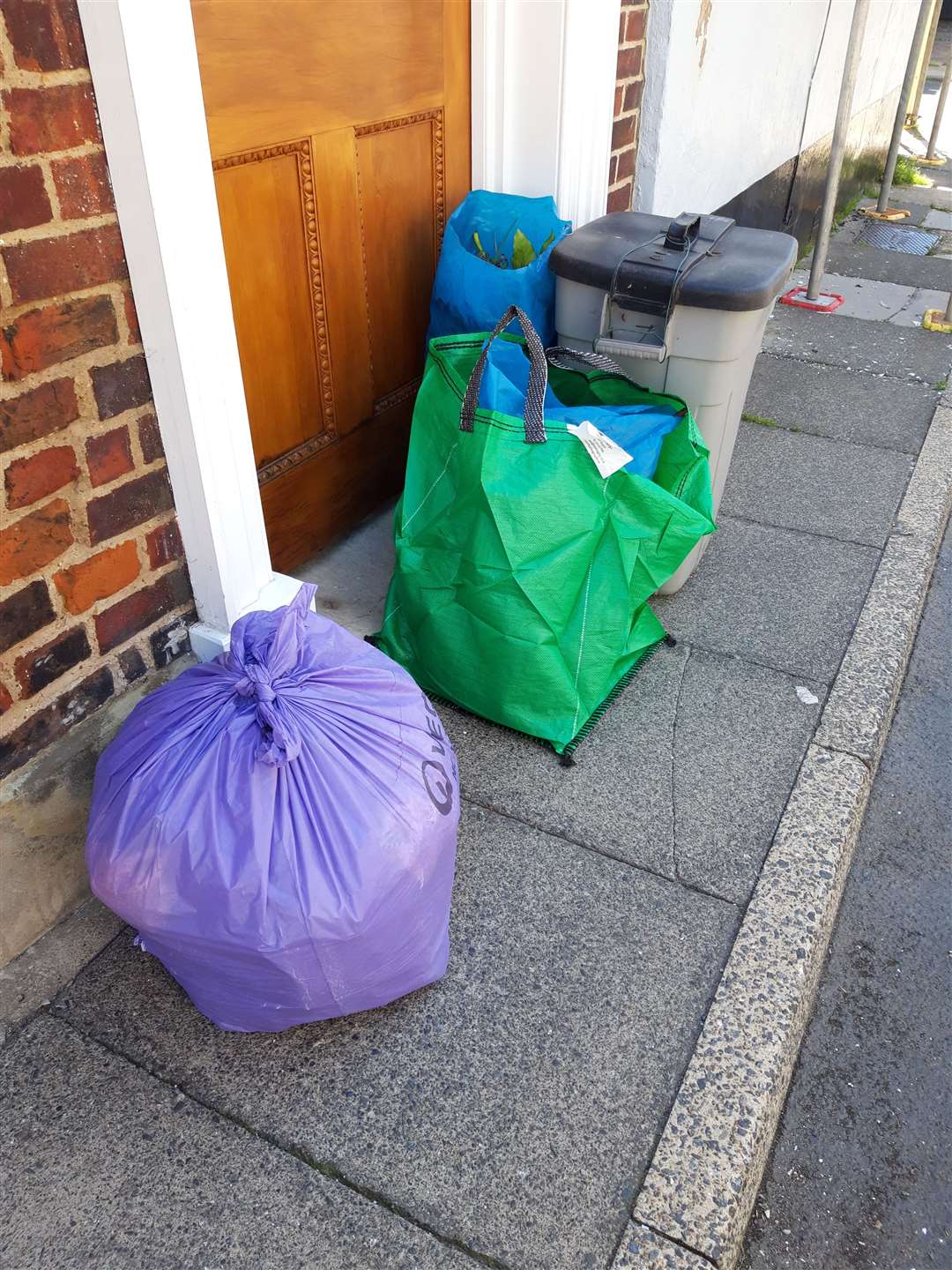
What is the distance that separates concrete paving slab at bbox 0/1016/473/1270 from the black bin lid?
2.00 meters

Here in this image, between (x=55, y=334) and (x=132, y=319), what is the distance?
0.16 metres

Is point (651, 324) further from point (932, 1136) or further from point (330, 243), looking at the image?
point (932, 1136)

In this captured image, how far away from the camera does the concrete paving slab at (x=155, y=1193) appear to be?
144cm

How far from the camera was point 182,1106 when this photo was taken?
1.62m

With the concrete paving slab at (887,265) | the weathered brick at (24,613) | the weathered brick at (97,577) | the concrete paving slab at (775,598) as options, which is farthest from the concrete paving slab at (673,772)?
the concrete paving slab at (887,265)

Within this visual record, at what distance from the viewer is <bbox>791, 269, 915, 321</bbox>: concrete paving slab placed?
5.15 meters

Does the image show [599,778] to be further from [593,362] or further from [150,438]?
[150,438]

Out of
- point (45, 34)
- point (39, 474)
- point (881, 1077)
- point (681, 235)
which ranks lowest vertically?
point (881, 1077)

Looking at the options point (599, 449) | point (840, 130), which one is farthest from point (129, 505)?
point (840, 130)

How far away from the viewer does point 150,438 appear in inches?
69.1

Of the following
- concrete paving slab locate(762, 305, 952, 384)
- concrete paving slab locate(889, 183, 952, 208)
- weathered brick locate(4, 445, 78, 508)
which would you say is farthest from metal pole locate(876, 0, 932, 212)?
weathered brick locate(4, 445, 78, 508)

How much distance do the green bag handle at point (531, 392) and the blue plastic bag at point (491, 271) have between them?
492mm

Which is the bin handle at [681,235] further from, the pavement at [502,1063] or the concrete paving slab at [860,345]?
the concrete paving slab at [860,345]

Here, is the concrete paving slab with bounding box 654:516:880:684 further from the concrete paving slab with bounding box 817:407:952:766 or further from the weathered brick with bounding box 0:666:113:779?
the weathered brick with bounding box 0:666:113:779
